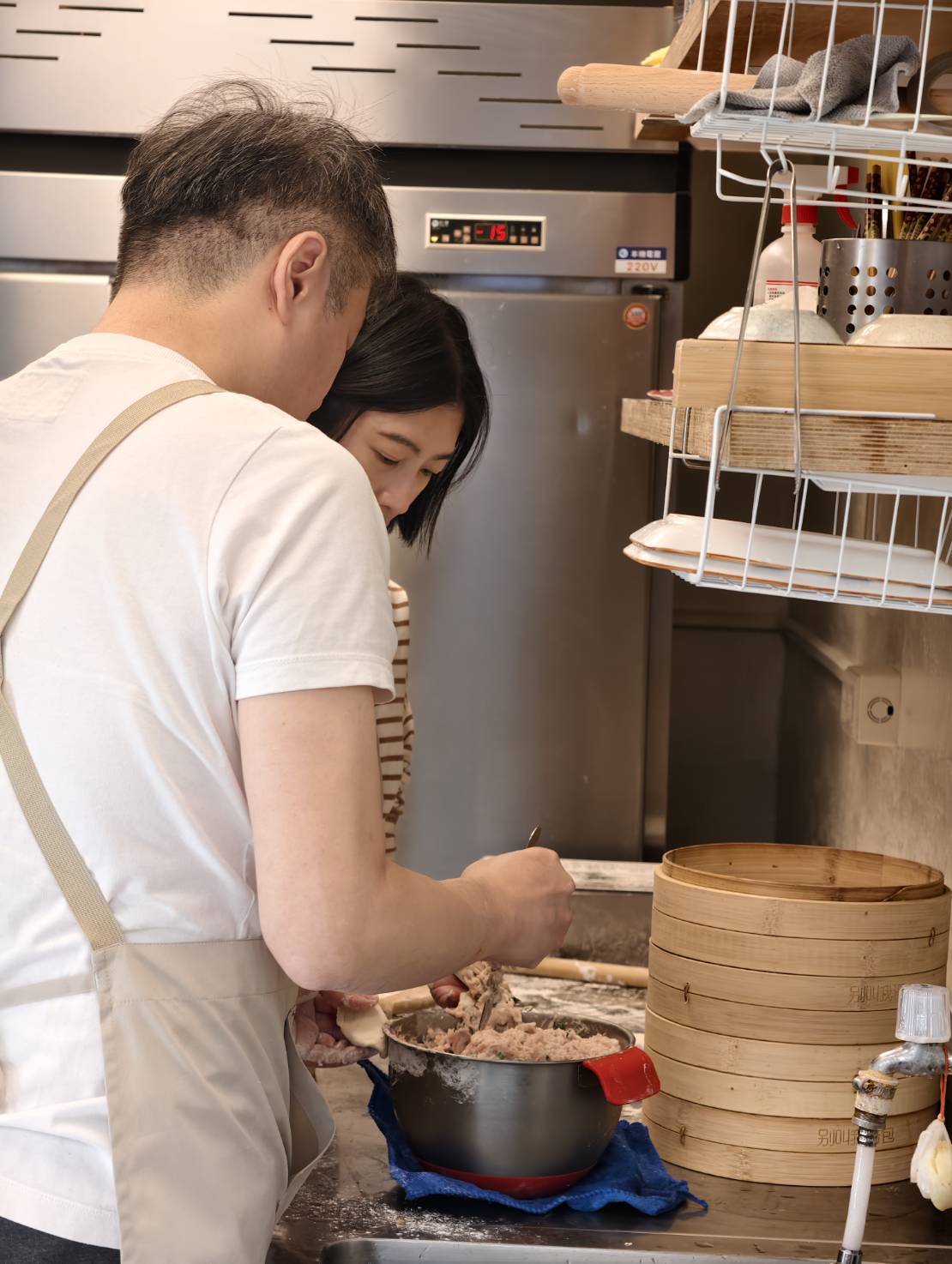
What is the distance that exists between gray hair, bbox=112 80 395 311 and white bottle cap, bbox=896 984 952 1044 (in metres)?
0.60

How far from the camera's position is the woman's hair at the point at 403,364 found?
5.05 feet

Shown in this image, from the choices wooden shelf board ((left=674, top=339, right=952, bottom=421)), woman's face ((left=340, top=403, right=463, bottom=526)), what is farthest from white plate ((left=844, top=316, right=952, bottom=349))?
woman's face ((left=340, top=403, right=463, bottom=526))

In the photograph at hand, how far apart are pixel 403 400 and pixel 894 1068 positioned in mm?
904

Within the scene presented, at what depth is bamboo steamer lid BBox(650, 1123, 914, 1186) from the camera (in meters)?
1.14

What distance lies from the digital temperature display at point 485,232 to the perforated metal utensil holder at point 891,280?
5.27 feet

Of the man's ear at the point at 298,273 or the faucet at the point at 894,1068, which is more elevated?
the man's ear at the point at 298,273

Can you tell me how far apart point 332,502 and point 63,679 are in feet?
0.60

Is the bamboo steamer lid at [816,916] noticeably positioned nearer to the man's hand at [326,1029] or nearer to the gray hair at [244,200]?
the man's hand at [326,1029]

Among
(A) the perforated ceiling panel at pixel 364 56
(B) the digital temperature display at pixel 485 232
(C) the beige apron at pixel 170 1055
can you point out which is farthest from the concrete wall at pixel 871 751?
(A) the perforated ceiling panel at pixel 364 56

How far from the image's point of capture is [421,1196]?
1.09 metres

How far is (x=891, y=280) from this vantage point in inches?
38.4

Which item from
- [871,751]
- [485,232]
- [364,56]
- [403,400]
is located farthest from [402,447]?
[364,56]

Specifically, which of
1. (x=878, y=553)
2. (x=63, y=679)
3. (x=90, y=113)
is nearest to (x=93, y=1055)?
(x=63, y=679)

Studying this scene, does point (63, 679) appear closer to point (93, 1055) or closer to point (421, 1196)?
point (93, 1055)
